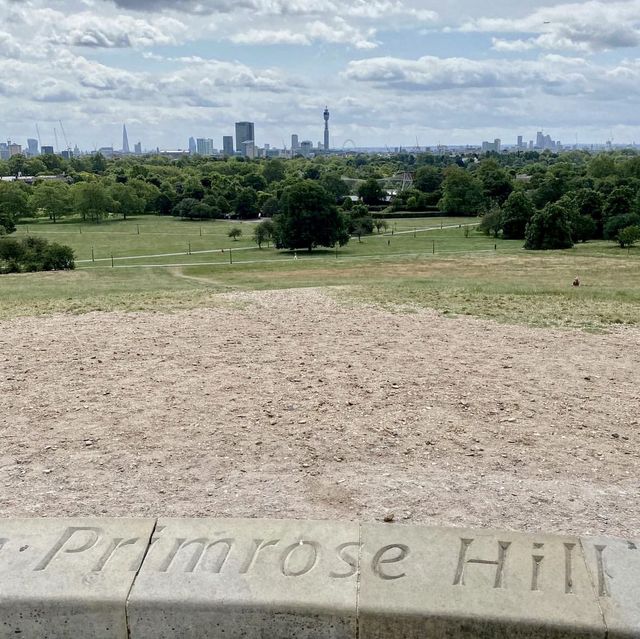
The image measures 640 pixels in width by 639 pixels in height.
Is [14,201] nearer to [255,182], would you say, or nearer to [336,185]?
[255,182]

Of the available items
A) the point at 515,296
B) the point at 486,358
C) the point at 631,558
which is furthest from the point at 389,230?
the point at 631,558

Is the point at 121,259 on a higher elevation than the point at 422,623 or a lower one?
lower

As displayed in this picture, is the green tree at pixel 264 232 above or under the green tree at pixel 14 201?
under

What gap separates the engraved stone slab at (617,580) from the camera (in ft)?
13.4

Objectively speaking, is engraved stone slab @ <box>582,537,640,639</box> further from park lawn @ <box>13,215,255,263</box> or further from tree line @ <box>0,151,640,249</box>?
park lawn @ <box>13,215,255,263</box>

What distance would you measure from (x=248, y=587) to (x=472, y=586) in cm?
130

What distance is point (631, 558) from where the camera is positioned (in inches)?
183

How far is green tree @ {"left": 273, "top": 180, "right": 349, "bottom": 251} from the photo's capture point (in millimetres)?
56344

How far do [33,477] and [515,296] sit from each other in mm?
11859

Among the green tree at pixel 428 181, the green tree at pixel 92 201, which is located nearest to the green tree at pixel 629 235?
the green tree at pixel 92 201

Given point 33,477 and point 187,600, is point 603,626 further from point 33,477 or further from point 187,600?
point 33,477

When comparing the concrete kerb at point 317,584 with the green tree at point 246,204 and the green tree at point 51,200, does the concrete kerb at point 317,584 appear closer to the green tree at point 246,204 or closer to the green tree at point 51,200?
the green tree at point 246,204

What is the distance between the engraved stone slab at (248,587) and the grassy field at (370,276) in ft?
A: 28.8

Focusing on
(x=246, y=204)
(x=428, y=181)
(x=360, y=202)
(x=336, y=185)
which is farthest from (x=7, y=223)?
(x=428, y=181)
